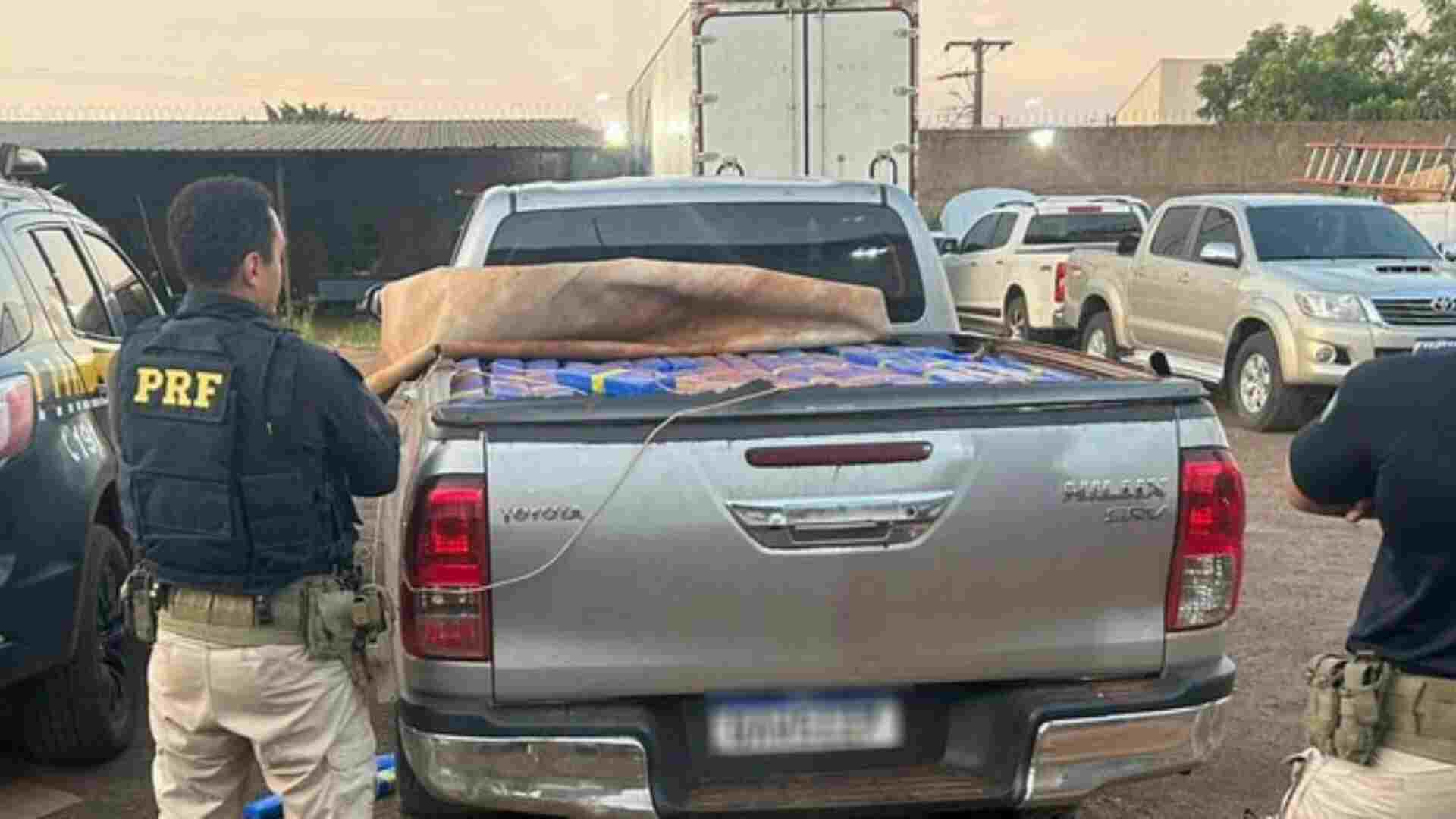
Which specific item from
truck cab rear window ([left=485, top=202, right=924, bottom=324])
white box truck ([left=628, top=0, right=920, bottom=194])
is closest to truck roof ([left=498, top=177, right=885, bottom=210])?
truck cab rear window ([left=485, top=202, right=924, bottom=324])

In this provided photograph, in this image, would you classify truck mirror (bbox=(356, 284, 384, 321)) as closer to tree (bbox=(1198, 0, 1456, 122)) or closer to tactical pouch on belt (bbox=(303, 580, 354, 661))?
tactical pouch on belt (bbox=(303, 580, 354, 661))

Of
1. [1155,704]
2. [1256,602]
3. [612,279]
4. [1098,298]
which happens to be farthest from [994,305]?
[1155,704]

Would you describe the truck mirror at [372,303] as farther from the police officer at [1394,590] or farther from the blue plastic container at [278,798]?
the police officer at [1394,590]

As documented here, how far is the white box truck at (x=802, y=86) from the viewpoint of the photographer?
10914 millimetres

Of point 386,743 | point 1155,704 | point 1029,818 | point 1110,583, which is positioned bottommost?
point 386,743

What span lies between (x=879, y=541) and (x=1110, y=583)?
53 cm

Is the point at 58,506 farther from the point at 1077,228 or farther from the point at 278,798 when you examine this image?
the point at 1077,228

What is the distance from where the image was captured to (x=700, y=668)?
2.78m

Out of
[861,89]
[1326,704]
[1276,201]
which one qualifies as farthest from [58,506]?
[1276,201]

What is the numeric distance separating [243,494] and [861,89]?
30.1 feet

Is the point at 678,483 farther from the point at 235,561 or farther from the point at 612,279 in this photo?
the point at 612,279

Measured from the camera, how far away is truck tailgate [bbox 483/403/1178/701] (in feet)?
8.82

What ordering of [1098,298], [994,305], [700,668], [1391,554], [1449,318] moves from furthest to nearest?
[994,305] → [1098,298] → [1449,318] → [700,668] → [1391,554]

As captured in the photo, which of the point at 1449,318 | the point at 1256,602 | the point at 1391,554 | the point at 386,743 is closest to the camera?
the point at 1391,554
